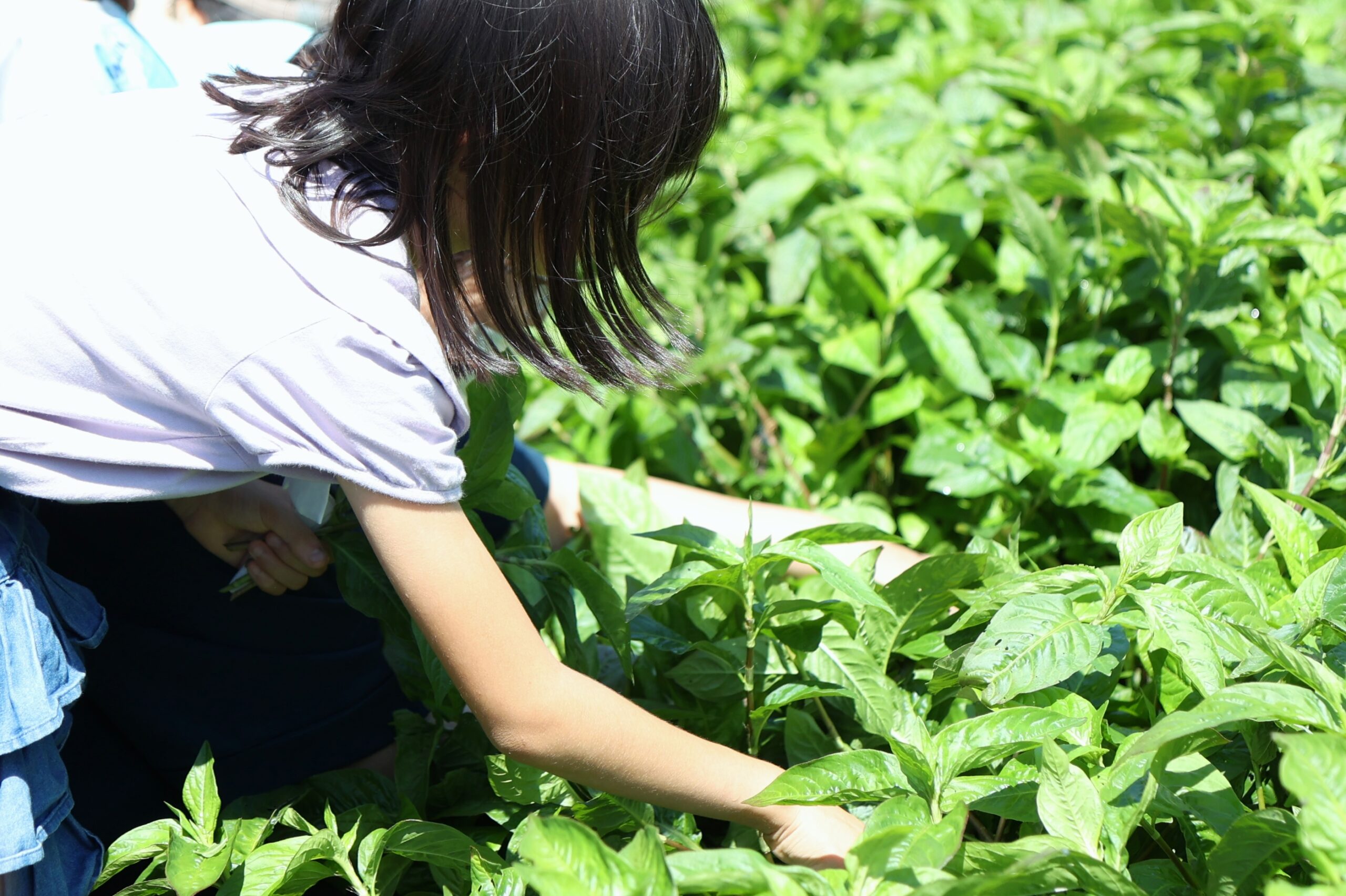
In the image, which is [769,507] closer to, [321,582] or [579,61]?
[321,582]

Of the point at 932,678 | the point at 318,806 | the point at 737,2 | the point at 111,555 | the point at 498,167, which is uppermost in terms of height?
the point at 737,2

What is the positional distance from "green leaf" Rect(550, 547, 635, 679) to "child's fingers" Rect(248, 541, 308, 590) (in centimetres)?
33

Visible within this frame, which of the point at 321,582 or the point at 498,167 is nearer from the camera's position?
the point at 498,167

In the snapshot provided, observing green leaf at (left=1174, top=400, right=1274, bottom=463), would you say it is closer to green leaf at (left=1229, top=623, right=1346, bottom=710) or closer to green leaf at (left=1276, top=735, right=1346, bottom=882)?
green leaf at (left=1229, top=623, right=1346, bottom=710)

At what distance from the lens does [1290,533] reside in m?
1.23

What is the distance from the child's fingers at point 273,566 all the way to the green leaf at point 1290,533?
1073 millimetres

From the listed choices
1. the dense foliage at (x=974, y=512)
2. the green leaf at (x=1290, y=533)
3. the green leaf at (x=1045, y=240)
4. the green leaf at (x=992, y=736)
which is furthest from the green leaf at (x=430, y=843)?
the green leaf at (x=1045, y=240)

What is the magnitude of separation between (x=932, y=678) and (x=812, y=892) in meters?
0.39

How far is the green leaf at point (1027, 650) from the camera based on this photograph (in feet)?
3.37

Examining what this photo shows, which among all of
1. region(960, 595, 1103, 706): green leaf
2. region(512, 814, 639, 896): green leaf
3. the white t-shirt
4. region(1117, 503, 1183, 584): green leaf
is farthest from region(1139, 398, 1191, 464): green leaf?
region(512, 814, 639, 896): green leaf

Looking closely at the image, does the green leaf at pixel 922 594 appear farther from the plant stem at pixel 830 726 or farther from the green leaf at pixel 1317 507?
the green leaf at pixel 1317 507

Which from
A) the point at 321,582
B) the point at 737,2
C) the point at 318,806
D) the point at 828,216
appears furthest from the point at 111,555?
the point at 737,2

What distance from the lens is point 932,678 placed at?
1182 mm

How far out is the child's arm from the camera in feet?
3.44
